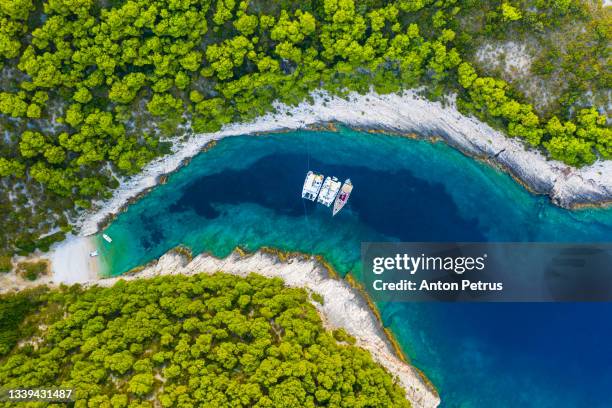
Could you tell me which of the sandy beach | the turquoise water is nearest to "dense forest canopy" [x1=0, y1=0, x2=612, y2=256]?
the sandy beach

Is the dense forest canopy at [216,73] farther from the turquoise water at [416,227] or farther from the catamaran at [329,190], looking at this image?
the catamaran at [329,190]

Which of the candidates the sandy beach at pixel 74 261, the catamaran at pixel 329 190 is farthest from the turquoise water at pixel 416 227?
the sandy beach at pixel 74 261

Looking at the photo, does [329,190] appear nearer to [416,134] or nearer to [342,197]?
[342,197]

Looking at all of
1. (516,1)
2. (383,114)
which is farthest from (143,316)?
(516,1)

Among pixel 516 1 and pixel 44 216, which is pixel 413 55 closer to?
pixel 516 1

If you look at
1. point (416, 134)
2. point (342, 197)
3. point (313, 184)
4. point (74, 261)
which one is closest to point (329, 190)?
point (342, 197)

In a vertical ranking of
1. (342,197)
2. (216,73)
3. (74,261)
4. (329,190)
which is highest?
(216,73)
